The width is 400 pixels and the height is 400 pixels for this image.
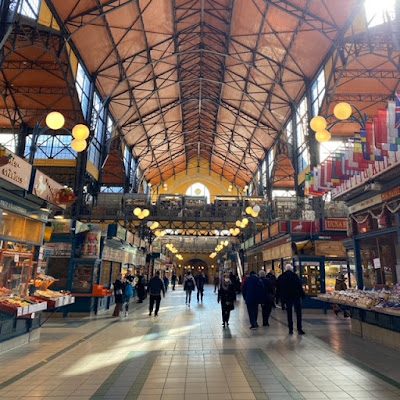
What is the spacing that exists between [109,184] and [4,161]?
83.1 feet

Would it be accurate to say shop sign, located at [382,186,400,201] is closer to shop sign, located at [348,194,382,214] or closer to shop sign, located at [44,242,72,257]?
shop sign, located at [348,194,382,214]

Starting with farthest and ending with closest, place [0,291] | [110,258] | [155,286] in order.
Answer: [110,258] → [155,286] → [0,291]

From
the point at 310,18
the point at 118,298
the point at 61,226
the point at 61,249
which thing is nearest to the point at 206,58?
Result: the point at 310,18

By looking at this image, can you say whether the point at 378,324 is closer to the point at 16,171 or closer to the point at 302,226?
the point at 302,226

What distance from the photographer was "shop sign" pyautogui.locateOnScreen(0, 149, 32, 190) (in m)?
5.56

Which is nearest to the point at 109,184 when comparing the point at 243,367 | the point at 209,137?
the point at 209,137

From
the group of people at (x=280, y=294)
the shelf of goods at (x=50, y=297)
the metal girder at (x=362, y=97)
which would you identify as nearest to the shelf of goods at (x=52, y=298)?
the shelf of goods at (x=50, y=297)

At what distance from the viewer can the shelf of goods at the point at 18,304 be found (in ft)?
18.9

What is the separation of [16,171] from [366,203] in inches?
312

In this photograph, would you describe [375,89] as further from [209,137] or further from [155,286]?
[209,137]

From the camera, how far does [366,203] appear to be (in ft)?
25.1

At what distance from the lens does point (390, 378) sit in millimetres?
4449

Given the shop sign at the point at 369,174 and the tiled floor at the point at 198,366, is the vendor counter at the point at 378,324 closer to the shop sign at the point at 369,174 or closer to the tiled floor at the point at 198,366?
the tiled floor at the point at 198,366

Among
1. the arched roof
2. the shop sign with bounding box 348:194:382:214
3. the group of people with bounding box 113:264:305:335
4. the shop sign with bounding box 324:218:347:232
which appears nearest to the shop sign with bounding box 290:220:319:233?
the shop sign with bounding box 324:218:347:232
